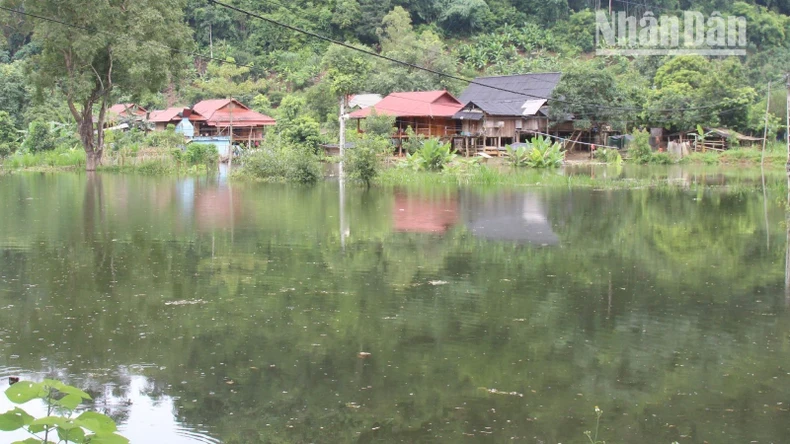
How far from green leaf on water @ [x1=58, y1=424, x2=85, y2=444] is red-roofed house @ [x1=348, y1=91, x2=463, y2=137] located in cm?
4161

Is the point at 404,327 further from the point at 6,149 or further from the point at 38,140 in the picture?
the point at 38,140

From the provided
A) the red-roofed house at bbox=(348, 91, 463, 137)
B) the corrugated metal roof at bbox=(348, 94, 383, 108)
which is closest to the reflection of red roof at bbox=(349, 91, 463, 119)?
the red-roofed house at bbox=(348, 91, 463, 137)

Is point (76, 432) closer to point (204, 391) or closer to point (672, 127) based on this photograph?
point (204, 391)

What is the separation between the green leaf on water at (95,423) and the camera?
303cm

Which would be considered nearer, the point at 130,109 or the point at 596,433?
the point at 596,433

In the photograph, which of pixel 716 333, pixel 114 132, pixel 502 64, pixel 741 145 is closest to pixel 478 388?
pixel 716 333

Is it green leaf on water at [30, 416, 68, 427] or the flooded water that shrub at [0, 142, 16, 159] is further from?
green leaf on water at [30, 416, 68, 427]

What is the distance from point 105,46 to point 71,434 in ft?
94.3

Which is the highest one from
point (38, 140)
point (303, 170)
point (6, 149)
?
point (38, 140)

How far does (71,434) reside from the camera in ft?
9.92

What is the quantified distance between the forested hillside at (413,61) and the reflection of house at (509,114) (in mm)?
1771

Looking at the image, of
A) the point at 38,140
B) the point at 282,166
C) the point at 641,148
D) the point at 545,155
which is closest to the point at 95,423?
the point at 282,166

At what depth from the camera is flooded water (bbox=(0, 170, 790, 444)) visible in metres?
5.16

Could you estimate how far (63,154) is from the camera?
3481 cm
